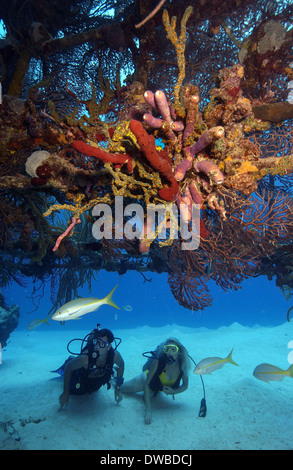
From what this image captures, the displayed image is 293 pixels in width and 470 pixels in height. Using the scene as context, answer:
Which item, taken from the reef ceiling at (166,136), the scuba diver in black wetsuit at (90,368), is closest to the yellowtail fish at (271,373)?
the reef ceiling at (166,136)

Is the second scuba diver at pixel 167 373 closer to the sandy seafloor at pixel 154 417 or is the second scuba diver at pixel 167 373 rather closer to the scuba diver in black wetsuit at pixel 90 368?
the sandy seafloor at pixel 154 417

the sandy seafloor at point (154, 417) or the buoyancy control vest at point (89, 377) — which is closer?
the sandy seafloor at point (154, 417)

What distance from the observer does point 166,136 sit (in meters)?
2.65

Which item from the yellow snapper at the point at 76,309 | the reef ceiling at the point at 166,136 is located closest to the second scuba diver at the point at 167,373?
→ the reef ceiling at the point at 166,136

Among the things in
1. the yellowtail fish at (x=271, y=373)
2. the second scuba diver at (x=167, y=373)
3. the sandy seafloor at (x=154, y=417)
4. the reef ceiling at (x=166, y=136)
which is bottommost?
the sandy seafloor at (x=154, y=417)

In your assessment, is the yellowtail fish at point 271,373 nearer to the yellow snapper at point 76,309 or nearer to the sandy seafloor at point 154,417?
the sandy seafloor at point 154,417

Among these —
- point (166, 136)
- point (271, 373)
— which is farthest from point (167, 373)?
point (166, 136)

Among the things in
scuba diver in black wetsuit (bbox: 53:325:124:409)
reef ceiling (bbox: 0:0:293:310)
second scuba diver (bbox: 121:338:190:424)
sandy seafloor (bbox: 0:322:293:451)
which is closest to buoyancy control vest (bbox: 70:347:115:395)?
scuba diver in black wetsuit (bbox: 53:325:124:409)

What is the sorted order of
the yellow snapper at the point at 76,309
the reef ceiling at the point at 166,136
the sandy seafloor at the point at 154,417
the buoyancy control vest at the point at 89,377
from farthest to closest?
1. the buoyancy control vest at the point at 89,377
2. the sandy seafloor at the point at 154,417
3. the yellow snapper at the point at 76,309
4. the reef ceiling at the point at 166,136

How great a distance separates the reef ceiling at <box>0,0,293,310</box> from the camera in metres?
2.55

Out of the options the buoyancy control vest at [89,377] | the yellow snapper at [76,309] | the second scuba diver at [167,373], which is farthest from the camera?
the second scuba diver at [167,373]

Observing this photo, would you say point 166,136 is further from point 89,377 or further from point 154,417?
point 154,417

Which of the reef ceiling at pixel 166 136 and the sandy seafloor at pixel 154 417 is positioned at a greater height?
the reef ceiling at pixel 166 136

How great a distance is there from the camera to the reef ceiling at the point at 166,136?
8.37 ft
